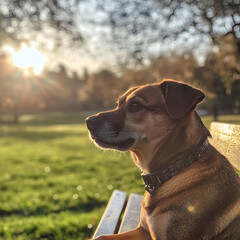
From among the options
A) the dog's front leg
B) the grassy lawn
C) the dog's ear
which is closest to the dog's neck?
the dog's ear

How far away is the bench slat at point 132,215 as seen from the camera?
3010mm

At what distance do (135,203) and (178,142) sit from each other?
1642 mm

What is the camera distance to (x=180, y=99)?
2447 mm

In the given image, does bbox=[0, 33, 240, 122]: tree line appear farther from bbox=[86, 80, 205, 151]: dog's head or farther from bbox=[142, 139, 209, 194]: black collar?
bbox=[142, 139, 209, 194]: black collar

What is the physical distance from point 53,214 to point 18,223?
712 millimetres

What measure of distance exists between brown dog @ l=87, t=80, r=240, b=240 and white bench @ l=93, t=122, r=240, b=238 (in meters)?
0.28

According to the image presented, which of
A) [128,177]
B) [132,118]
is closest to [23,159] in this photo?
[128,177]

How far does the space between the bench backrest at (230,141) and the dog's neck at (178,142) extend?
24cm

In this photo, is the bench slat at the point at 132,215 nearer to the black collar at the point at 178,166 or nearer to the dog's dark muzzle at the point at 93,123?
the black collar at the point at 178,166

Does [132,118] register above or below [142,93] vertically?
A: below

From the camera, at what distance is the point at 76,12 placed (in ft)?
32.5

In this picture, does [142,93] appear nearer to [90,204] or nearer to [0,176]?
[90,204]

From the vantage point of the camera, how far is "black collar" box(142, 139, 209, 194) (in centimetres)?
231

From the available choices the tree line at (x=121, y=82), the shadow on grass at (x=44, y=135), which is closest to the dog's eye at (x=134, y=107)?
the tree line at (x=121, y=82)
